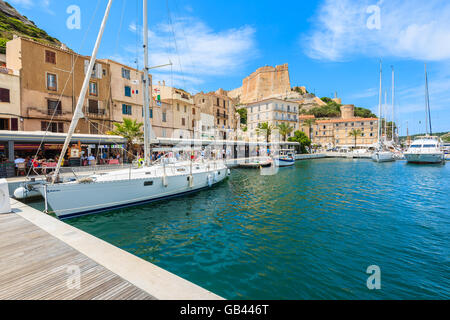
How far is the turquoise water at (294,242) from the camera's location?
5.44m

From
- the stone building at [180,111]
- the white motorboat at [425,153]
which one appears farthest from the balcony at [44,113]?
the white motorboat at [425,153]

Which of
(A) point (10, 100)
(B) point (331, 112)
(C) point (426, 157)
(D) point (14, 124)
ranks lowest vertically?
(C) point (426, 157)

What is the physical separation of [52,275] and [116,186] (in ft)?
25.2

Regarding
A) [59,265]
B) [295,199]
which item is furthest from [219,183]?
[59,265]

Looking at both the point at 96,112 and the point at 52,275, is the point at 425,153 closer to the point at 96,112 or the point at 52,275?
the point at 52,275

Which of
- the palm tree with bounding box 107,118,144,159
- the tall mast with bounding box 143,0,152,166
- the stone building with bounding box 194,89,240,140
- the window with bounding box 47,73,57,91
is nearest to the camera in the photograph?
the tall mast with bounding box 143,0,152,166

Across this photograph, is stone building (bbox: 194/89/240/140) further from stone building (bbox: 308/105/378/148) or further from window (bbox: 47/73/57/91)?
stone building (bbox: 308/105/378/148)

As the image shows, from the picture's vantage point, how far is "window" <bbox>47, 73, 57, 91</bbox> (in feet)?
77.8

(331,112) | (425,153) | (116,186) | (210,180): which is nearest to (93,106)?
(210,180)

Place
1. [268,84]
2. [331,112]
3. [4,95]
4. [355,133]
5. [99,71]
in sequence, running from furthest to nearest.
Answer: [268,84]
[331,112]
[355,133]
[99,71]
[4,95]

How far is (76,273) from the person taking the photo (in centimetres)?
387

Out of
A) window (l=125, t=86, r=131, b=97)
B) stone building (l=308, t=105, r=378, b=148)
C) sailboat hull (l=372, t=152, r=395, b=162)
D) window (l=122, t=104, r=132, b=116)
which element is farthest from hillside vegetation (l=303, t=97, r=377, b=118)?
window (l=122, t=104, r=132, b=116)

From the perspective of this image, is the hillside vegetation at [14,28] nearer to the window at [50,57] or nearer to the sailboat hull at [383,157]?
Result: the window at [50,57]
